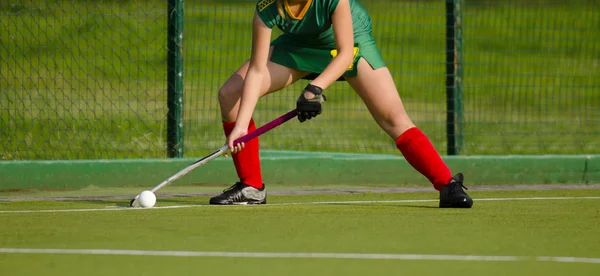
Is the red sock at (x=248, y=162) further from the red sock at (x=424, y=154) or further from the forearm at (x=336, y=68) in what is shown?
the red sock at (x=424, y=154)

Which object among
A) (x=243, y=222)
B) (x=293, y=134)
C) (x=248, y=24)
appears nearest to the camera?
(x=243, y=222)

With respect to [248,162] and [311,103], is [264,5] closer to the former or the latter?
[311,103]

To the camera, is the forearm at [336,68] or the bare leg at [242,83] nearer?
the forearm at [336,68]

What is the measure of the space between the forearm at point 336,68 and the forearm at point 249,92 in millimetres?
379

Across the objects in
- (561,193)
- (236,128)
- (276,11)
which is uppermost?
(276,11)

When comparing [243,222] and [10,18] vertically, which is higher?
[10,18]

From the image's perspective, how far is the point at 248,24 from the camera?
48.8 feet

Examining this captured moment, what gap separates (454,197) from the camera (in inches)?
282

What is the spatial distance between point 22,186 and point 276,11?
9.02 feet

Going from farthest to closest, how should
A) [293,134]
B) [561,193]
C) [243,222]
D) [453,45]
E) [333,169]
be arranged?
1. [293,134]
2. [453,45]
3. [333,169]
4. [561,193]
5. [243,222]

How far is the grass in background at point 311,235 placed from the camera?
4.87 m

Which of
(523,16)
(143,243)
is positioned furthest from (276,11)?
(523,16)

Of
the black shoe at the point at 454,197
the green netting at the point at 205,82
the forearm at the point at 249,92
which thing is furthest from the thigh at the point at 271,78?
the green netting at the point at 205,82

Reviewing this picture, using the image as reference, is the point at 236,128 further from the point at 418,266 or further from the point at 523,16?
the point at 523,16
